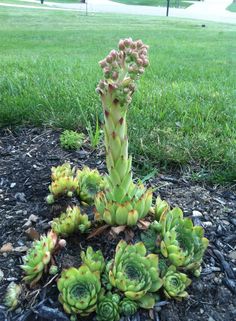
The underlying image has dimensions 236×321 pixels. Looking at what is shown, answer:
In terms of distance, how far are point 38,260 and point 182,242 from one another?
719 mm

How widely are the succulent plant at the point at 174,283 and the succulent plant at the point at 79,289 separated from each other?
0.32 metres

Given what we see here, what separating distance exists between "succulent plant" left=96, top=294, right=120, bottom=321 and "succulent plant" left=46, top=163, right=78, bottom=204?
0.82m

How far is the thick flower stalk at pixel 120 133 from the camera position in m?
1.92

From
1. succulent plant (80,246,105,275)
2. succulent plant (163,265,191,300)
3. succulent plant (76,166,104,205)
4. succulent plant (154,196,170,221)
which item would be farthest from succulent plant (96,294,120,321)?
succulent plant (76,166,104,205)

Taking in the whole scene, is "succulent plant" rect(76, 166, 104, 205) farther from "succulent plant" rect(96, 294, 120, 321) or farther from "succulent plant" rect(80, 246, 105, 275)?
"succulent plant" rect(96, 294, 120, 321)

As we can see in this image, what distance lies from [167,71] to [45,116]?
10.5 feet

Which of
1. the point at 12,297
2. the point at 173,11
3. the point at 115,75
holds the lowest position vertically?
the point at 173,11

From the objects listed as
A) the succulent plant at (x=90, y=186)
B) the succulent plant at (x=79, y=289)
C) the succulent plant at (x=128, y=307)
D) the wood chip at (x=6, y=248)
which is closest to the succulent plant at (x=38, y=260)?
the succulent plant at (x=79, y=289)

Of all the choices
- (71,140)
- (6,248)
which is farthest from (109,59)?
(71,140)

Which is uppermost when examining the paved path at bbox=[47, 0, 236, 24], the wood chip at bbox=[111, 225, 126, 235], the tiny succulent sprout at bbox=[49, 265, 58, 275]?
the wood chip at bbox=[111, 225, 126, 235]

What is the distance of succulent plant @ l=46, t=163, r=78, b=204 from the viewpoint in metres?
2.62

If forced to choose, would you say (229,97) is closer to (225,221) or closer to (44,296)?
(225,221)

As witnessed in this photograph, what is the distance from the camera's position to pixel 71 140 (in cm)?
342

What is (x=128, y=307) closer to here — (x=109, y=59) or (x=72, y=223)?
(x=72, y=223)
